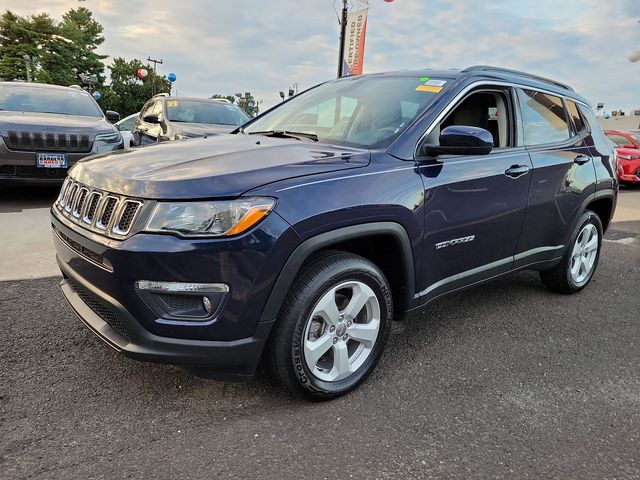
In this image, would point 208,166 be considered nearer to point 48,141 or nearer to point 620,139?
point 48,141

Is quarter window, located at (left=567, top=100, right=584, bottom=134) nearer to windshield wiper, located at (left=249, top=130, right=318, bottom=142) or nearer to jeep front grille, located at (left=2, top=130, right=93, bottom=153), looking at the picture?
windshield wiper, located at (left=249, top=130, right=318, bottom=142)

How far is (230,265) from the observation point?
6.50ft

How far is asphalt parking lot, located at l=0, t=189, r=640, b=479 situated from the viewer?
6.59ft

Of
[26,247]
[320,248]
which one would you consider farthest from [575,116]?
[26,247]

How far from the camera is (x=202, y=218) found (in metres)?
1.99

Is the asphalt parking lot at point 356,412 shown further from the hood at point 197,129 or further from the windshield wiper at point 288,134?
the hood at point 197,129

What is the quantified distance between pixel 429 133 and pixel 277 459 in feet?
6.03

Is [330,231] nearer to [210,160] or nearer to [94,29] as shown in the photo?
[210,160]

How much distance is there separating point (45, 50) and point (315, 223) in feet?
190

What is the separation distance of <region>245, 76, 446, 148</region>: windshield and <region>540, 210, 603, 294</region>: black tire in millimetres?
1883

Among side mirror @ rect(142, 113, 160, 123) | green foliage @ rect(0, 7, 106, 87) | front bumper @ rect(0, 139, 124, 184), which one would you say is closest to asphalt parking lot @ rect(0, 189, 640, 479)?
front bumper @ rect(0, 139, 124, 184)

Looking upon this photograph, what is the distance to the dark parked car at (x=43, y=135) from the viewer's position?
237 inches

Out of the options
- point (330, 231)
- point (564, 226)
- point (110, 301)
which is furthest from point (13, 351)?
point (564, 226)

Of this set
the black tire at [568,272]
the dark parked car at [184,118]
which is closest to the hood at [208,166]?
the black tire at [568,272]
